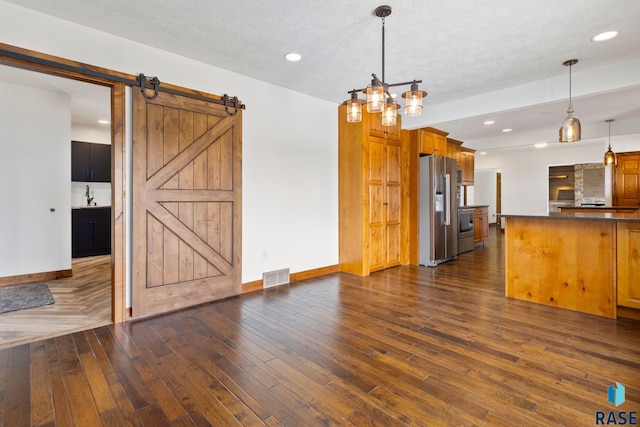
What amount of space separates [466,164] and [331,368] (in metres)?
7.17

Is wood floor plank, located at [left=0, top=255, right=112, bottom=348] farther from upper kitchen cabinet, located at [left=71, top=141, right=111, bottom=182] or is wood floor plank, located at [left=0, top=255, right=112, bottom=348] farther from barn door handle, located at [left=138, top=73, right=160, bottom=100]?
upper kitchen cabinet, located at [left=71, top=141, right=111, bottom=182]

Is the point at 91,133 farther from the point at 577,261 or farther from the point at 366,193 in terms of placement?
the point at 577,261

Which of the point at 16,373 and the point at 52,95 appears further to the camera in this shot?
the point at 52,95

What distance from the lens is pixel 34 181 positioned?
15.2ft

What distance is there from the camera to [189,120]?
11.6 feet

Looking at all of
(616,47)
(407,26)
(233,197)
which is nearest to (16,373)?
(233,197)

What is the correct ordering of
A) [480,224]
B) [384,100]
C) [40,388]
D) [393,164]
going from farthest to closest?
1. [480,224]
2. [393,164]
3. [384,100]
4. [40,388]

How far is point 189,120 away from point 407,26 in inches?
96.9

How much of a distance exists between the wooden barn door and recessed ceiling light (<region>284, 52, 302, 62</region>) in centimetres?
93

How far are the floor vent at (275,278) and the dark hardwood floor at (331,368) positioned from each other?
727 millimetres

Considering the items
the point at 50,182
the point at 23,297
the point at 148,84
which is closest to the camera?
the point at 148,84

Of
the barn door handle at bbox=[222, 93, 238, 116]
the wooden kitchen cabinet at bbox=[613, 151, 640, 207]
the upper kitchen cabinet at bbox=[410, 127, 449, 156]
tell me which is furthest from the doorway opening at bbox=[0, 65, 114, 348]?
the wooden kitchen cabinet at bbox=[613, 151, 640, 207]

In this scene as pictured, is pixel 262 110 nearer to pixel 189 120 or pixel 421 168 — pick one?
pixel 189 120

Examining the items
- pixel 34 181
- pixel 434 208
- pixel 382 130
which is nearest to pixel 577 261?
pixel 434 208
